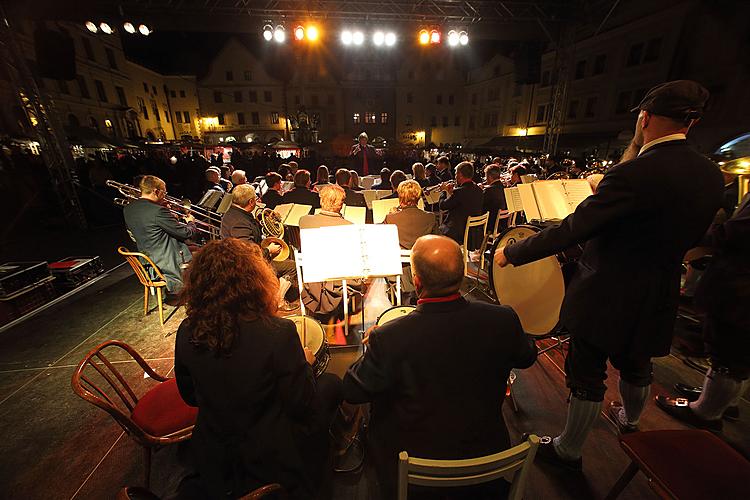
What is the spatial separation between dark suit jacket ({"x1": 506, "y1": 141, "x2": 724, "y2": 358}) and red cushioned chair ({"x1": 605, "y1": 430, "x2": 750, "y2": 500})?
16.8 inches

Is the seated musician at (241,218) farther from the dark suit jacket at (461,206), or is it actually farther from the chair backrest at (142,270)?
the dark suit jacket at (461,206)

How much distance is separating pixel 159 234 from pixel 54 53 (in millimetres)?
6639

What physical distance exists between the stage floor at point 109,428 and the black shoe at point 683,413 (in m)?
0.06

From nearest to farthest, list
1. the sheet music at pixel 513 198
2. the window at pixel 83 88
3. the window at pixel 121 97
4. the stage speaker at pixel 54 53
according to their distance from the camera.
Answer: the sheet music at pixel 513 198, the stage speaker at pixel 54 53, the window at pixel 83 88, the window at pixel 121 97

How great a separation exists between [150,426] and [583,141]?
847 inches

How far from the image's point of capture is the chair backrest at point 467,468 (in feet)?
3.50

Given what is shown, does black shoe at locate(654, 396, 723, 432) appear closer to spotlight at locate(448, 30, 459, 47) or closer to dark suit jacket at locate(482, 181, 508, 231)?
dark suit jacket at locate(482, 181, 508, 231)

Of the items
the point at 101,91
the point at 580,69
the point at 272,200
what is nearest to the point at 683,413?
the point at 272,200

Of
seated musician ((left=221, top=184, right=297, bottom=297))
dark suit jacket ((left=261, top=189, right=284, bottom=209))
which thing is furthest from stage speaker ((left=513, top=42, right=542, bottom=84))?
seated musician ((left=221, top=184, right=297, bottom=297))

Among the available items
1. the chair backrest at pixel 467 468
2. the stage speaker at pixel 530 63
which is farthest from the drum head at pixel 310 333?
the stage speaker at pixel 530 63

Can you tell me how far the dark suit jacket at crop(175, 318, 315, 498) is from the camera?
55.5 inches

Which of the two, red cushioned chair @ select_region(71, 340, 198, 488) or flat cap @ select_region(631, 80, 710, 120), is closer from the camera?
flat cap @ select_region(631, 80, 710, 120)

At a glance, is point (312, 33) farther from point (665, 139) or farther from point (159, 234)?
point (665, 139)

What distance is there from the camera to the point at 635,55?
15289 millimetres
